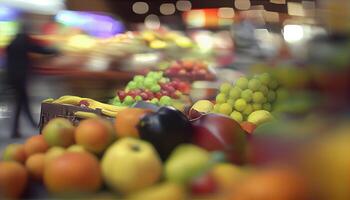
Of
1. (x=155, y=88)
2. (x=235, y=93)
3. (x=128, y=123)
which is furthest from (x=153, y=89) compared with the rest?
(x=128, y=123)

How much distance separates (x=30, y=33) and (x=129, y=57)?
101cm

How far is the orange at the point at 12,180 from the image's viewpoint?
102cm

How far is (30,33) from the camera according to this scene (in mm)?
Answer: 1809

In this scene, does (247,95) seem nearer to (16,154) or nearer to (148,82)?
(148,82)

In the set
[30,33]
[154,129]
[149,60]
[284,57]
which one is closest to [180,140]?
[154,129]

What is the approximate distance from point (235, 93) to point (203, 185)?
1.96 metres

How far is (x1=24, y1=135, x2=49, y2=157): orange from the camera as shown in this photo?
1.23 m

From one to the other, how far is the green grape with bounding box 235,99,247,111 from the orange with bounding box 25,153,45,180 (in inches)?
61.1

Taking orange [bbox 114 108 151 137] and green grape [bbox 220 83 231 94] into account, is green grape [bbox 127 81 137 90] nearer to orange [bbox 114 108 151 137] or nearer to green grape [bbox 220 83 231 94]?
green grape [bbox 220 83 231 94]

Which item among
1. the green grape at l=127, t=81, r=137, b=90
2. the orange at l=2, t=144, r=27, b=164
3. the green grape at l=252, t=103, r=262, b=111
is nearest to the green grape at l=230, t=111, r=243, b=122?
the green grape at l=252, t=103, r=262, b=111

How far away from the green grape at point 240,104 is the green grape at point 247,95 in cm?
4

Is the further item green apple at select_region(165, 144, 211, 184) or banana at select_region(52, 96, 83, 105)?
banana at select_region(52, 96, 83, 105)

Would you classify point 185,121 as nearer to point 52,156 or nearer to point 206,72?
point 52,156

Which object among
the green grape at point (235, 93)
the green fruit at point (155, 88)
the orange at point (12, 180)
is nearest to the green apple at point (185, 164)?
the orange at point (12, 180)
